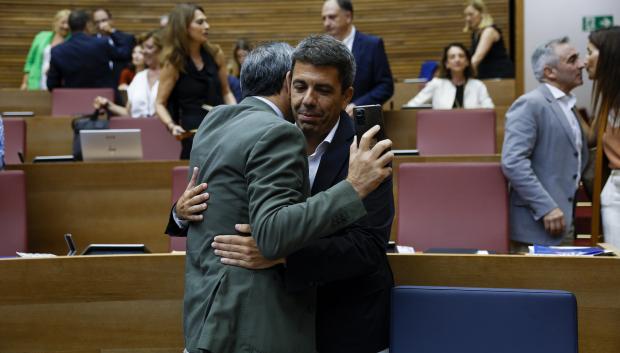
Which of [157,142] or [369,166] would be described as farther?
[157,142]

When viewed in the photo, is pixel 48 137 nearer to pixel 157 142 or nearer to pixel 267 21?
pixel 157 142

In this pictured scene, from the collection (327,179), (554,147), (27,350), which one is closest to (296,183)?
(327,179)

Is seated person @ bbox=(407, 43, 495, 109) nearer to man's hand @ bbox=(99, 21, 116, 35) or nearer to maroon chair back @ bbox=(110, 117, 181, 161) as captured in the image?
maroon chair back @ bbox=(110, 117, 181, 161)

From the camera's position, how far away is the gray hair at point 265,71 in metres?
1.87

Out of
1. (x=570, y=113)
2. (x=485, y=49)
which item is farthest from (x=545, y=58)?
(x=485, y=49)

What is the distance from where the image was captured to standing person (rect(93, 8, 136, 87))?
8344 millimetres

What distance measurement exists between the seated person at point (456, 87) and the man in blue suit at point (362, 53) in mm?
1134

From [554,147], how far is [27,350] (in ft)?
6.78

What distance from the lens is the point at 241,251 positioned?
170cm

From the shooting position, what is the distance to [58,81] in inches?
283

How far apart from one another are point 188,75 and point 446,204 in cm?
167

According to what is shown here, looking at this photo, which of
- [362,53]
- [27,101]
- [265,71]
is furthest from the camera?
[27,101]

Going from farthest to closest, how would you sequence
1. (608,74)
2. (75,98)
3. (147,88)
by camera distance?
(75,98), (147,88), (608,74)

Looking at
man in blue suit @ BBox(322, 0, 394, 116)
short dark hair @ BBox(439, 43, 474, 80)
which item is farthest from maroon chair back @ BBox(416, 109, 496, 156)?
short dark hair @ BBox(439, 43, 474, 80)
